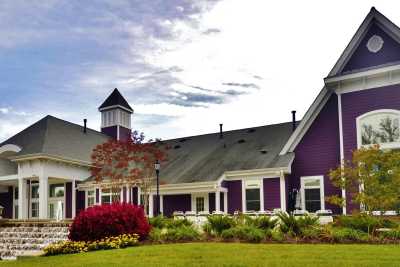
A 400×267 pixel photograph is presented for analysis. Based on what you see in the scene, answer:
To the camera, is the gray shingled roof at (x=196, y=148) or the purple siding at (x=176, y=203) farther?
the purple siding at (x=176, y=203)

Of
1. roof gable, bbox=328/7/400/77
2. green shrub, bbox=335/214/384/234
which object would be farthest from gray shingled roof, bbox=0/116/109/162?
green shrub, bbox=335/214/384/234

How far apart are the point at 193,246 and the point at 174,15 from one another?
32.3 feet

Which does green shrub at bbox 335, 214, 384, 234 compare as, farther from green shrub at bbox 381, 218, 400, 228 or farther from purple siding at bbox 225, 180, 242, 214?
purple siding at bbox 225, 180, 242, 214

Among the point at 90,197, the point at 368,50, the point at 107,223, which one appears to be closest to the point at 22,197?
the point at 90,197

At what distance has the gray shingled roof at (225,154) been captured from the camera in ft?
92.9

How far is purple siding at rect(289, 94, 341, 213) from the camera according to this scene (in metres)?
24.3

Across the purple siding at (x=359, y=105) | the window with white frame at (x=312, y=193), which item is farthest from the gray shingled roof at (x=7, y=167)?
the purple siding at (x=359, y=105)

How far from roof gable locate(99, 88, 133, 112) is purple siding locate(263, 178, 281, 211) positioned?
1960 cm

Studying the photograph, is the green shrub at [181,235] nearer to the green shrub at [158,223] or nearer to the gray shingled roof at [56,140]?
the green shrub at [158,223]

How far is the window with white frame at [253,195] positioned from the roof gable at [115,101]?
60.7 ft

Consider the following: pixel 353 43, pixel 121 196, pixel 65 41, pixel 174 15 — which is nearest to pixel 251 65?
pixel 353 43

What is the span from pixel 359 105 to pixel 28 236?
17.5 metres

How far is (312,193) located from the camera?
82.3 ft

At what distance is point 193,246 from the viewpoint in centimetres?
1386
